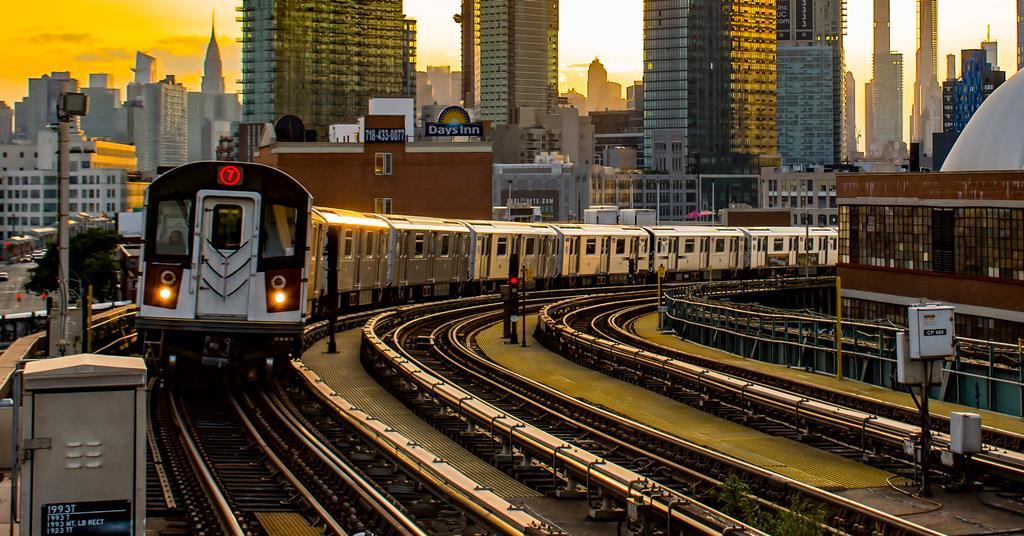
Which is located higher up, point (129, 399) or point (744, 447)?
point (129, 399)

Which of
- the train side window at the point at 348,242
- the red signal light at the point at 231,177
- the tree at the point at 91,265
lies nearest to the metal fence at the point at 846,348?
the train side window at the point at 348,242

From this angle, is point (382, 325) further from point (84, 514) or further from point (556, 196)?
point (556, 196)

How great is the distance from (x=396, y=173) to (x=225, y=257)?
82211 mm

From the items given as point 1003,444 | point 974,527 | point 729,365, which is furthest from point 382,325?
point 974,527

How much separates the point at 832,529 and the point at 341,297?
80.5ft

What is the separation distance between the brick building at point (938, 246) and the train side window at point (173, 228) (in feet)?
78.0

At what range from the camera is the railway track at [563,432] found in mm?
14656

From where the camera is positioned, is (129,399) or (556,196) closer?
(129,399)

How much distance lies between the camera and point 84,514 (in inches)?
432

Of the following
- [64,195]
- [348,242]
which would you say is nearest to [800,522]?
[64,195]

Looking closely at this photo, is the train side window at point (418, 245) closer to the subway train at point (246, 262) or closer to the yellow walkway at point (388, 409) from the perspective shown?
the subway train at point (246, 262)

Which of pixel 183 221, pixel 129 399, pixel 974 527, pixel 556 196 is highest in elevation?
pixel 556 196

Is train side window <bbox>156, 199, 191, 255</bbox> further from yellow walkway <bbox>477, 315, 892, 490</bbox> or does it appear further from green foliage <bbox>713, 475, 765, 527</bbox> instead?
green foliage <bbox>713, 475, 765, 527</bbox>

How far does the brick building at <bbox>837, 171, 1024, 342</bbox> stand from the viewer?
125ft
